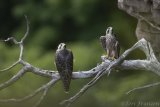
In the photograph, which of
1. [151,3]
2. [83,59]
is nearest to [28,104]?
[83,59]

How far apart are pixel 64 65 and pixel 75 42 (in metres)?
6.88

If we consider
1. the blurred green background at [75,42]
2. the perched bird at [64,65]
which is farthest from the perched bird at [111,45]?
the blurred green background at [75,42]

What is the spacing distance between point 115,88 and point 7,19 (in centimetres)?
312

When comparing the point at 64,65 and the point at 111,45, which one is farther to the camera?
the point at 111,45

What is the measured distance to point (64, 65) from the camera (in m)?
7.51

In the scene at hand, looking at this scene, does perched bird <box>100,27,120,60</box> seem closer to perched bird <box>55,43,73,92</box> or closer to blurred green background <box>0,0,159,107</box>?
perched bird <box>55,43,73,92</box>

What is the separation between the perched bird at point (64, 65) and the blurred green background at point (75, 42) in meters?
4.95

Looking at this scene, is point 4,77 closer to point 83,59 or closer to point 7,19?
point 83,59

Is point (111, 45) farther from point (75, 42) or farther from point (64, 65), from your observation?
point (75, 42)

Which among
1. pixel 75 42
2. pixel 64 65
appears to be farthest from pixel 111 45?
pixel 75 42

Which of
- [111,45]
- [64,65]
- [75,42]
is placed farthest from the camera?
[75,42]

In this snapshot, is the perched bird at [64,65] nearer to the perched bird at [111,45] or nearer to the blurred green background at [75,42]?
the perched bird at [111,45]

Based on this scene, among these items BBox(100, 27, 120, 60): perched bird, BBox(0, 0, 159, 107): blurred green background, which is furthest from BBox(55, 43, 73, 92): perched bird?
BBox(0, 0, 159, 107): blurred green background

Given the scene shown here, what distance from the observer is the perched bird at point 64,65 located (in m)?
7.28
